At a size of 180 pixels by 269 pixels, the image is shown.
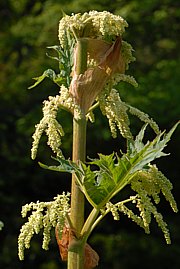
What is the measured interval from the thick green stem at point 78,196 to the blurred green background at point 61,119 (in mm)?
6720

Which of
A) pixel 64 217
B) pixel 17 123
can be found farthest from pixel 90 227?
pixel 17 123

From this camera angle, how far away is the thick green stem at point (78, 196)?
6.01 feet

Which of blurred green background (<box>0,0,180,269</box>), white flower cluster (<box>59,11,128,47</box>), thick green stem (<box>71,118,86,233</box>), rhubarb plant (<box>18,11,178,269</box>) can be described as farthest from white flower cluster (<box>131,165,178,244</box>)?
blurred green background (<box>0,0,180,269</box>)

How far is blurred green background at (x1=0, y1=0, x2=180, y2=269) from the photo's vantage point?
900cm

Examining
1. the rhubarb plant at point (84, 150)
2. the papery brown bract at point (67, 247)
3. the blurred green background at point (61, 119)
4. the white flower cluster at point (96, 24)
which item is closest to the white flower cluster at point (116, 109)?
the rhubarb plant at point (84, 150)

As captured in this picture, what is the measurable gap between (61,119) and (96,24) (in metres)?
7.17

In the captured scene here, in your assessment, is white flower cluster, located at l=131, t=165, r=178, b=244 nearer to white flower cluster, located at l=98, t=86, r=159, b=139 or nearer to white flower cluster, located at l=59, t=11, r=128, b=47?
white flower cluster, located at l=98, t=86, r=159, b=139

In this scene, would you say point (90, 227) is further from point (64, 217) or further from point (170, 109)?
point (170, 109)

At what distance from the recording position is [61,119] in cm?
895

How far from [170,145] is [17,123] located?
6.35 feet

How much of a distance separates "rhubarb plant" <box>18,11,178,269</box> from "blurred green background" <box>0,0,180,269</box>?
6.72 m

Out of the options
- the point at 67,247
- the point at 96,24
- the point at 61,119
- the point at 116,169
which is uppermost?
the point at 61,119

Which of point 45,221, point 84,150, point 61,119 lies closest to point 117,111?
point 84,150

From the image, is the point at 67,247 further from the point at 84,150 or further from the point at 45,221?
the point at 84,150
